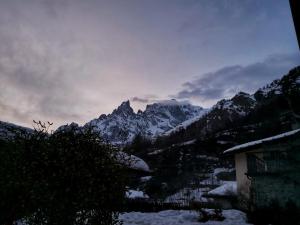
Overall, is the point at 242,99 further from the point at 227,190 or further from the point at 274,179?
the point at 274,179

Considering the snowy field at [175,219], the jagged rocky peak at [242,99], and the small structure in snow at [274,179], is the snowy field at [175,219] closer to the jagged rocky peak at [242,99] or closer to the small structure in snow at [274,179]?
the small structure in snow at [274,179]

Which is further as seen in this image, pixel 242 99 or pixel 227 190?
pixel 242 99

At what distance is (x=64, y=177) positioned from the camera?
622cm

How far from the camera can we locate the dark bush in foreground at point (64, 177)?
6.23 meters

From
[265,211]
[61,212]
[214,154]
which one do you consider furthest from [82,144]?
[214,154]

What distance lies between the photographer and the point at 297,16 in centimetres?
221

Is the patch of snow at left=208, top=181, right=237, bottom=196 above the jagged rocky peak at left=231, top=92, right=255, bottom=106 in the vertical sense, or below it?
below

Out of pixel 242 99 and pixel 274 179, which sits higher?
pixel 242 99

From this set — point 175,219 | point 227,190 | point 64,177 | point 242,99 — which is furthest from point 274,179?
point 242,99

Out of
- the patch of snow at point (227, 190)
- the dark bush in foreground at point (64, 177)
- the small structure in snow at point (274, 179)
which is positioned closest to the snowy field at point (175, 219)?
the small structure in snow at point (274, 179)

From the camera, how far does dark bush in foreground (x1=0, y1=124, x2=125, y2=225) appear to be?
623 centimetres

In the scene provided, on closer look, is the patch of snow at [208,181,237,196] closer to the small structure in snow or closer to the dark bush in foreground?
the small structure in snow

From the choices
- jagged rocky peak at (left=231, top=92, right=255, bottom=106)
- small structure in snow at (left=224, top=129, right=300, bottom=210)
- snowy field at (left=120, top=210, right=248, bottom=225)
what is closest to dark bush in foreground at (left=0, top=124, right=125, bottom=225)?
snowy field at (left=120, top=210, right=248, bottom=225)

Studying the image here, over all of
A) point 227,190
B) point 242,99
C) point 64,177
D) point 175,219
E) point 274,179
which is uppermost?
point 242,99
